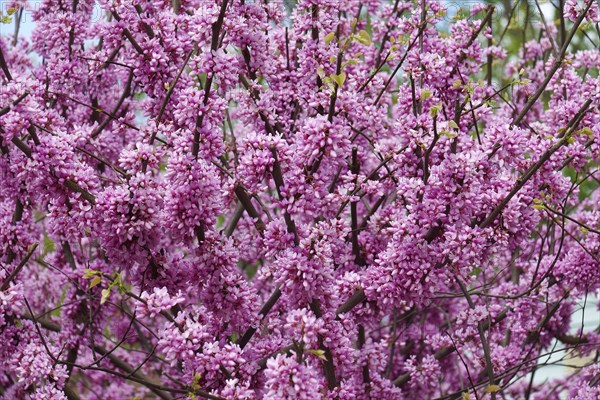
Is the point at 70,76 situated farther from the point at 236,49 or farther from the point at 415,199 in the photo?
the point at 415,199

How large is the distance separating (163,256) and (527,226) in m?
1.69

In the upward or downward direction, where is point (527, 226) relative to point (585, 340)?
downward

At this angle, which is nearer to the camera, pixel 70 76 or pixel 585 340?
pixel 70 76

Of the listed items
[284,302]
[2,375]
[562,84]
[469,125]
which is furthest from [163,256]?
[562,84]

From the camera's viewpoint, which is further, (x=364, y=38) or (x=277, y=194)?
(x=277, y=194)

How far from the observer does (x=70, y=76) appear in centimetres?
473

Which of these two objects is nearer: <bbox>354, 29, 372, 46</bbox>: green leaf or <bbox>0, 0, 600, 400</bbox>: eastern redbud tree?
<bbox>354, 29, 372, 46</bbox>: green leaf

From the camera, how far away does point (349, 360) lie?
11.4 ft

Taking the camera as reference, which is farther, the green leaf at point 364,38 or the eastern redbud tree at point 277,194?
the eastern redbud tree at point 277,194

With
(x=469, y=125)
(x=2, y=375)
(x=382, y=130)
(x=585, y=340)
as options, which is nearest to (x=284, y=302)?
(x=382, y=130)

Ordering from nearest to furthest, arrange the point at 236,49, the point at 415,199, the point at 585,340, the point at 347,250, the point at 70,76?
the point at 415,199 → the point at 236,49 → the point at 347,250 → the point at 70,76 → the point at 585,340

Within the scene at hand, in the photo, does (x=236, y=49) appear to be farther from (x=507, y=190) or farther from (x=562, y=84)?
(x=562, y=84)

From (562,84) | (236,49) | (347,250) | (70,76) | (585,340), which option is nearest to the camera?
(236,49)

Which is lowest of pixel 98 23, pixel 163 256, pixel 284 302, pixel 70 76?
pixel 163 256
